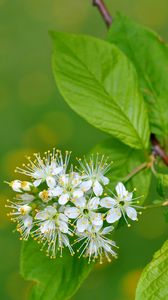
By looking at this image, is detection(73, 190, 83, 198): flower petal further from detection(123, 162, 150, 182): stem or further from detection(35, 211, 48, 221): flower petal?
detection(123, 162, 150, 182): stem

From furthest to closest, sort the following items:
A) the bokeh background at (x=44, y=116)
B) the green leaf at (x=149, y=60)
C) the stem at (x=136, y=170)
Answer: the bokeh background at (x=44, y=116)
the green leaf at (x=149, y=60)
the stem at (x=136, y=170)

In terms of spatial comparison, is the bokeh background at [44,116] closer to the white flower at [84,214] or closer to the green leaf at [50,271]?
the green leaf at [50,271]

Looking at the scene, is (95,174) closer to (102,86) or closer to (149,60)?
(102,86)

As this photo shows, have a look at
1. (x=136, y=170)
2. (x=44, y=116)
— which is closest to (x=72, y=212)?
(x=136, y=170)

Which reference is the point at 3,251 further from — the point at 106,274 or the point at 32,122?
the point at 32,122

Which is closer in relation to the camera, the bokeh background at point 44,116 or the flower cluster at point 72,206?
the flower cluster at point 72,206

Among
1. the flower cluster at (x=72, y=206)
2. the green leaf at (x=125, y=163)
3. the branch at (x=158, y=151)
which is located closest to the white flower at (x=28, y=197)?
the flower cluster at (x=72, y=206)
